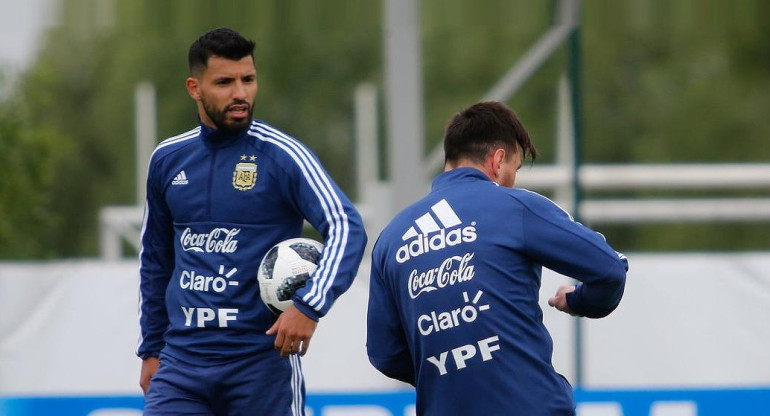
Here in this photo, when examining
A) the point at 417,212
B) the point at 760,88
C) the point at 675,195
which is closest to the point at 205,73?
the point at 417,212

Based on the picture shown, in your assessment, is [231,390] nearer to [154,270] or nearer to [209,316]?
[209,316]

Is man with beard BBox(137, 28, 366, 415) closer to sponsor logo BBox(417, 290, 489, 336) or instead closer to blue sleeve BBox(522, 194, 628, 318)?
sponsor logo BBox(417, 290, 489, 336)

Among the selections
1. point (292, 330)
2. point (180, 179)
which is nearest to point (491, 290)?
point (292, 330)

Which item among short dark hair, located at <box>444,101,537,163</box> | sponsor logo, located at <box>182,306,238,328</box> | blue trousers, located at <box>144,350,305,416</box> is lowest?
blue trousers, located at <box>144,350,305,416</box>

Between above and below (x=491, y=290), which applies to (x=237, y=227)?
above

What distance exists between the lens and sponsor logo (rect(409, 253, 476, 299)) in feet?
13.2

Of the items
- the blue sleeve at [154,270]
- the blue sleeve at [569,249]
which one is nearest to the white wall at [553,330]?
the blue sleeve at [154,270]

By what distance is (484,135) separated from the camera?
4215 millimetres

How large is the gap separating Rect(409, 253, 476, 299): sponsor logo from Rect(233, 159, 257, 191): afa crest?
0.75 meters

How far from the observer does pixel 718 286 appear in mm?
7500

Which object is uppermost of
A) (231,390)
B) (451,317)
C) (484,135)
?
(484,135)

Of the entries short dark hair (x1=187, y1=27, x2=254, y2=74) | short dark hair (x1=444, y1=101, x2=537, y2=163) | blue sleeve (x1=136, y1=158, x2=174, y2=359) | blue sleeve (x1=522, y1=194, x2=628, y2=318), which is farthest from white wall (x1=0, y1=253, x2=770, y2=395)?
blue sleeve (x1=522, y1=194, x2=628, y2=318)

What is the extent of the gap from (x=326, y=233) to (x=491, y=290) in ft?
2.36

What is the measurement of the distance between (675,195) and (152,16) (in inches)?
568
